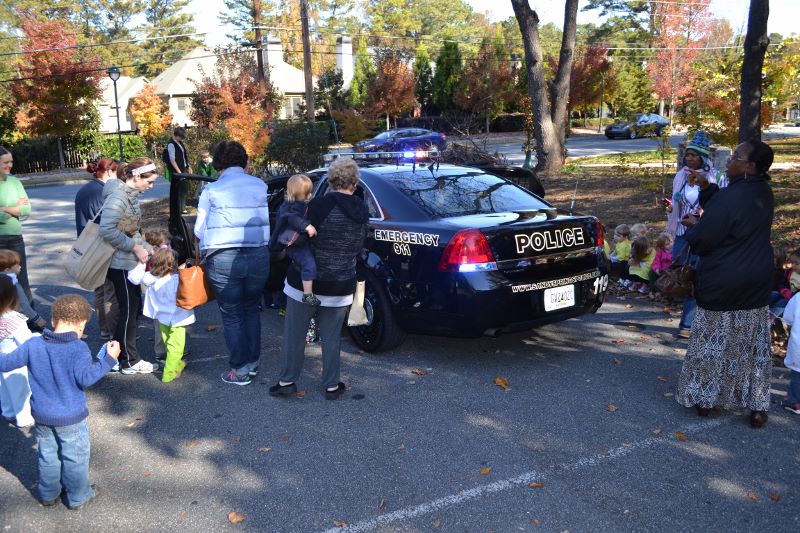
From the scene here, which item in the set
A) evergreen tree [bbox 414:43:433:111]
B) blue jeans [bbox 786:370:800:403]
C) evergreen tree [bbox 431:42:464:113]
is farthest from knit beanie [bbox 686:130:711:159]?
evergreen tree [bbox 414:43:433:111]

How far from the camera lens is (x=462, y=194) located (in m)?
5.79

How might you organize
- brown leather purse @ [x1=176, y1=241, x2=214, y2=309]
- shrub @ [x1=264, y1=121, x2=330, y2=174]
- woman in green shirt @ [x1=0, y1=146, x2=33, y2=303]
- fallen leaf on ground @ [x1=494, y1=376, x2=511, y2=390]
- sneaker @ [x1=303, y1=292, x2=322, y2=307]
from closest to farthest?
1. sneaker @ [x1=303, y1=292, x2=322, y2=307]
2. fallen leaf on ground @ [x1=494, y1=376, x2=511, y2=390]
3. brown leather purse @ [x1=176, y1=241, x2=214, y2=309]
4. woman in green shirt @ [x1=0, y1=146, x2=33, y2=303]
5. shrub @ [x1=264, y1=121, x2=330, y2=174]

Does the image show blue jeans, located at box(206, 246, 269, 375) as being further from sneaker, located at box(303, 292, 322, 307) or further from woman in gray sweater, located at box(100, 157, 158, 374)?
woman in gray sweater, located at box(100, 157, 158, 374)

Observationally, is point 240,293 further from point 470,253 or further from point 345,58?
point 345,58

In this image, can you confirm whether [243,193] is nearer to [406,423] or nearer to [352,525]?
[406,423]

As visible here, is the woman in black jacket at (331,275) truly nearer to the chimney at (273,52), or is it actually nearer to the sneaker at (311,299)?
the sneaker at (311,299)

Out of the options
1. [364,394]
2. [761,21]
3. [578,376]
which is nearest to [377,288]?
[364,394]

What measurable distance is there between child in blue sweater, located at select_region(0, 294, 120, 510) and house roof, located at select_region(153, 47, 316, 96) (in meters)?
47.4

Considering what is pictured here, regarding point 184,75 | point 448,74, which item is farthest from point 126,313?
point 184,75

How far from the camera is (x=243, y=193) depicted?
4.92 meters

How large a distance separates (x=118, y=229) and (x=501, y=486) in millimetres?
3437

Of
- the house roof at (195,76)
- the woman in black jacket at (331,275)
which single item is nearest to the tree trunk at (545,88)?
the woman in black jacket at (331,275)

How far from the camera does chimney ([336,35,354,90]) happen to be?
49406 mm

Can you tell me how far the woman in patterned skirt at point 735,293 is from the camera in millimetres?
4074
